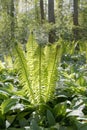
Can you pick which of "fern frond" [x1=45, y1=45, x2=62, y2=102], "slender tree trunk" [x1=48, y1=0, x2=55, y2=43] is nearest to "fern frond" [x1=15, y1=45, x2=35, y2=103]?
"fern frond" [x1=45, y1=45, x2=62, y2=102]

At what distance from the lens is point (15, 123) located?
183 cm

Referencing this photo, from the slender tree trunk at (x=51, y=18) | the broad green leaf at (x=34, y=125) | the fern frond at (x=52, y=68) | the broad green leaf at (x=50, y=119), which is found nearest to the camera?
the broad green leaf at (x=34, y=125)

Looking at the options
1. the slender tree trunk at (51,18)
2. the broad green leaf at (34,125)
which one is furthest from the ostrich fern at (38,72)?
the slender tree trunk at (51,18)

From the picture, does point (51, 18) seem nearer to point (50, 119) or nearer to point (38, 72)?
point (38, 72)

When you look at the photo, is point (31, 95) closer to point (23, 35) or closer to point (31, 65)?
point (31, 65)

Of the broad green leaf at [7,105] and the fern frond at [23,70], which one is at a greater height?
the fern frond at [23,70]

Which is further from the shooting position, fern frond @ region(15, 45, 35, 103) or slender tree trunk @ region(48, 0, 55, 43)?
slender tree trunk @ region(48, 0, 55, 43)

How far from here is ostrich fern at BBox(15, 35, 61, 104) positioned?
1.90 meters

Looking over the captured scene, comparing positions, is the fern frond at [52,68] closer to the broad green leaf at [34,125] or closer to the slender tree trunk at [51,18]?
the broad green leaf at [34,125]

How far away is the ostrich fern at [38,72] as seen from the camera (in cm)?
190

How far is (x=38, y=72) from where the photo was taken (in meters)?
1.91

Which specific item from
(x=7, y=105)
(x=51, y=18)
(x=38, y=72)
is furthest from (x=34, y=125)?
(x=51, y=18)

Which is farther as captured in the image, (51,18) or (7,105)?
(51,18)

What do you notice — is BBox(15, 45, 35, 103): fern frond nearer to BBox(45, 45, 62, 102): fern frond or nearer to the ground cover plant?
the ground cover plant
